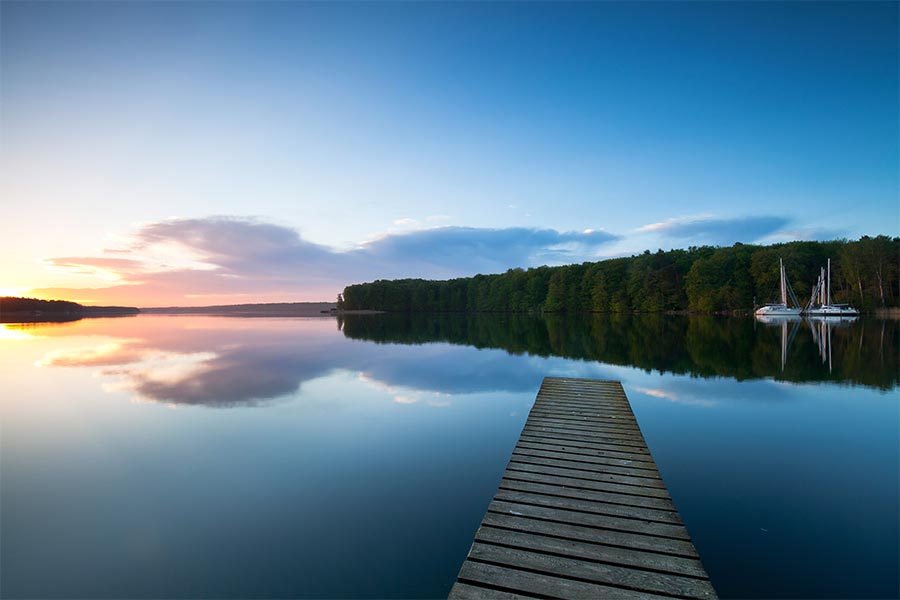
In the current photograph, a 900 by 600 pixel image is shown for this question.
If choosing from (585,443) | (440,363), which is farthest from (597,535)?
(440,363)

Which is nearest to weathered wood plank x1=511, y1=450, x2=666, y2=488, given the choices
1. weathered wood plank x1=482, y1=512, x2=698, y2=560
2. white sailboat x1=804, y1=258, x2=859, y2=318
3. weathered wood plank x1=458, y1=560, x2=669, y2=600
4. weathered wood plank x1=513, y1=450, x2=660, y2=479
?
weathered wood plank x1=513, y1=450, x2=660, y2=479

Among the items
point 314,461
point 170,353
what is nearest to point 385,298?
point 170,353

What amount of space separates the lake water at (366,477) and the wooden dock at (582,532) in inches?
29.1

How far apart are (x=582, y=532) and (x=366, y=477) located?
163 inches

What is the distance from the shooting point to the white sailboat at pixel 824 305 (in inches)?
2315

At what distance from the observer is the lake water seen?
4773 millimetres

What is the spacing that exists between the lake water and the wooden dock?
0.74 meters

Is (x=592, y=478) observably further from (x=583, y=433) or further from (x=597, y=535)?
(x=583, y=433)

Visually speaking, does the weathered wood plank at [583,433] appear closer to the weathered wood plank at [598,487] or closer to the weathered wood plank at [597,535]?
the weathered wood plank at [598,487]

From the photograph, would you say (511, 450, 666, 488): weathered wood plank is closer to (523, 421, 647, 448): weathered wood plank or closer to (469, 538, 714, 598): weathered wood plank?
(523, 421, 647, 448): weathered wood plank

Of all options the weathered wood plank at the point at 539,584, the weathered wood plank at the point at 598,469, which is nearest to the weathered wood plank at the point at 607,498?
the weathered wood plank at the point at 598,469

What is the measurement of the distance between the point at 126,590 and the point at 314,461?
3776 millimetres

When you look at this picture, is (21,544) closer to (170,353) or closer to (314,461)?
(314,461)

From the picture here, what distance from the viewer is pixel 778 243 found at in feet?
258
